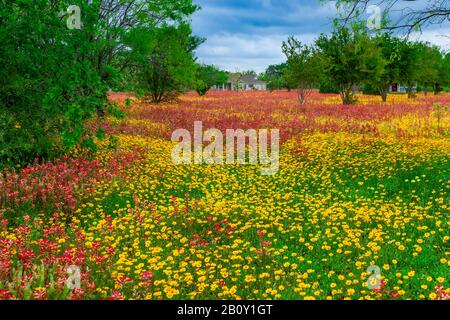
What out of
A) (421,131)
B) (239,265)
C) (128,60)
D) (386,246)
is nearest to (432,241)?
(386,246)

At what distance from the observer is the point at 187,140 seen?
18.8 metres

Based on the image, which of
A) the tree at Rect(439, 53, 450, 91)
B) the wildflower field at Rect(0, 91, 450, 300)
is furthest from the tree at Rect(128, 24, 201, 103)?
the tree at Rect(439, 53, 450, 91)

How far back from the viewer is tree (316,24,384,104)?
37.0 meters

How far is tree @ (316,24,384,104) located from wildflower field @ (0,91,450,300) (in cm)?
2260

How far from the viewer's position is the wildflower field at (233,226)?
19.1 ft

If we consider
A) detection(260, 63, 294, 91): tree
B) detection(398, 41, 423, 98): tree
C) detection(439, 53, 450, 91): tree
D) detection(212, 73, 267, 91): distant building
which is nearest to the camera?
detection(398, 41, 423, 98): tree

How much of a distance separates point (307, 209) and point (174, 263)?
3.95 metres

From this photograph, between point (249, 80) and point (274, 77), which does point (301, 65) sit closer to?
point (274, 77)

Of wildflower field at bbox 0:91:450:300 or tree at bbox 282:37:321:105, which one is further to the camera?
tree at bbox 282:37:321:105

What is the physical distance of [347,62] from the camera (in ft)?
123

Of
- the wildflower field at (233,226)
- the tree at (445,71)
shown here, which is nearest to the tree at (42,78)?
the wildflower field at (233,226)

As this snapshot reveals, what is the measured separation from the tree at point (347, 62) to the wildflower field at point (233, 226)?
22599 mm

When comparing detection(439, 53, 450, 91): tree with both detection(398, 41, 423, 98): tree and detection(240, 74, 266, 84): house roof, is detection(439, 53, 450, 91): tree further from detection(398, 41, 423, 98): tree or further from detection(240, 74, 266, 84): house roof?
detection(240, 74, 266, 84): house roof

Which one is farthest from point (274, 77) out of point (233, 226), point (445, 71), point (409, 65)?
point (233, 226)
